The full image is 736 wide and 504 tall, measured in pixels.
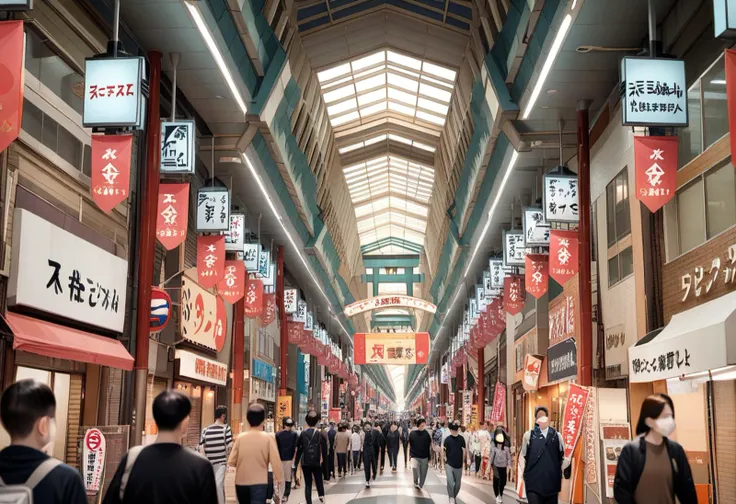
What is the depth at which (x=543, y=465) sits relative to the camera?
401 inches

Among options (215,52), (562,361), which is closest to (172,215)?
(215,52)

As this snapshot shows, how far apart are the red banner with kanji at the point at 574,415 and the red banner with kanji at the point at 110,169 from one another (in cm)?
797

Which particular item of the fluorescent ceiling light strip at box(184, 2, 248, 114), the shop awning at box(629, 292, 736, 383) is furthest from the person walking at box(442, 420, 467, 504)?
the fluorescent ceiling light strip at box(184, 2, 248, 114)

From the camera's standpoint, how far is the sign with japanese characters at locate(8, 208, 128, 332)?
Result: 34.7 ft

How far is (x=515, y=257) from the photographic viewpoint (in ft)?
72.3

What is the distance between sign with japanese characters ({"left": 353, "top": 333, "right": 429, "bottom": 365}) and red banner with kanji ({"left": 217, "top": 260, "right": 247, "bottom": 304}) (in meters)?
21.6

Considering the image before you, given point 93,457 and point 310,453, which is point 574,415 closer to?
point 310,453

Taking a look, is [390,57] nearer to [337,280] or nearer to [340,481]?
[340,481]

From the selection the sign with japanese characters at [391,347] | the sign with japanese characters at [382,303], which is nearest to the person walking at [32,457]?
the sign with japanese characters at [382,303]

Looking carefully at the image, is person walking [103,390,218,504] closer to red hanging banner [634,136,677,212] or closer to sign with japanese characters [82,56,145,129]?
sign with japanese characters [82,56,145,129]

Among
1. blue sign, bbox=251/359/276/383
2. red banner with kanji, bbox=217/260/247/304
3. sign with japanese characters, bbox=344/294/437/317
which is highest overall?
sign with japanese characters, bbox=344/294/437/317

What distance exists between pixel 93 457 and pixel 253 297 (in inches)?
487

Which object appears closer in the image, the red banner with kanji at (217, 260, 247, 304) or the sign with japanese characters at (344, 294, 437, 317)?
the red banner with kanji at (217, 260, 247, 304)

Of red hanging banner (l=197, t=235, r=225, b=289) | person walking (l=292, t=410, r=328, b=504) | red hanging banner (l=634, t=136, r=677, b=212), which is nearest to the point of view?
red hanging banner (l=634, t=136, r=677, b=212)
